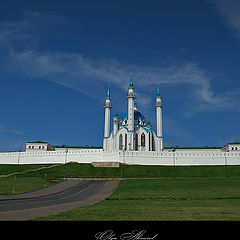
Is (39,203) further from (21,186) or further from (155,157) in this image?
(155,157)

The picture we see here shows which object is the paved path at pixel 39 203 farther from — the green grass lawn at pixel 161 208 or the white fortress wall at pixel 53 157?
the white fortress wall at pixel 53 157

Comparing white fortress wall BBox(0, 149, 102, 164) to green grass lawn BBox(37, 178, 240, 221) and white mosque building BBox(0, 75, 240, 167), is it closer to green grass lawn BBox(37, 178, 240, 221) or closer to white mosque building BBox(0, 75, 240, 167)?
white mosque building BBox(0, 75, 240, 167)

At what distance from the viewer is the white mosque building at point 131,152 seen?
78000 mm

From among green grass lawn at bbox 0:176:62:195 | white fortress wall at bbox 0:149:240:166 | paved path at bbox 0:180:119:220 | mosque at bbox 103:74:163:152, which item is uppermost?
mosque at bbox 103:74:163:152

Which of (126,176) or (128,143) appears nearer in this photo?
(126,176)

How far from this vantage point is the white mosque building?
256 feet

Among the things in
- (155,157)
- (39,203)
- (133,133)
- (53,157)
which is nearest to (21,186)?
(39,203)

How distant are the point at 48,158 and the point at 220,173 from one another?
6080 cm

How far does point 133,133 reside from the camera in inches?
3469

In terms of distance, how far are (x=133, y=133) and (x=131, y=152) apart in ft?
41.6

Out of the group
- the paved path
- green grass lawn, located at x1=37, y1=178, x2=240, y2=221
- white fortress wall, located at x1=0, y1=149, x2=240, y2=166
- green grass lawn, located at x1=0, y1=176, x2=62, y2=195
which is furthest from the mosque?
green grass lawn, located at x1=37, y1=178, x2=240, y2=221
